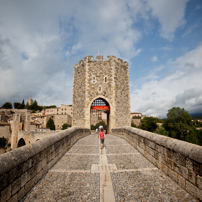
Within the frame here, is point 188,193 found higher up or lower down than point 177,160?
lower down

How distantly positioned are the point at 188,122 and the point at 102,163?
3989cm

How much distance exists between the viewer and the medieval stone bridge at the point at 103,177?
2.49 meters

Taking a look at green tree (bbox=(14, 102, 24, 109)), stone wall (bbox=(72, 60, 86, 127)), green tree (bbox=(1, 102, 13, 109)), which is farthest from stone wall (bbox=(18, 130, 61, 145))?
green tree (bbox=(14, 102, 24, 109))

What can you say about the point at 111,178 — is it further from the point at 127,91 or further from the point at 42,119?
the point at 42,119

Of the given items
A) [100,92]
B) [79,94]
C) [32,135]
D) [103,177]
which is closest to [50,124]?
[32,135]

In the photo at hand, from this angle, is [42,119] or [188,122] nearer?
[188,122]

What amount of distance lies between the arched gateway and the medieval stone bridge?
1167 centimetres

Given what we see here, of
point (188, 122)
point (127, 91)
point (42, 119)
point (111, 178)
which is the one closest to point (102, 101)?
point (127, 91)

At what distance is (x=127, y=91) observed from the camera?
58.6 ft

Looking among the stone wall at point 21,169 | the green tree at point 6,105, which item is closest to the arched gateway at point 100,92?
the stone wall at point 21,169

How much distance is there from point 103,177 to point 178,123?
128 feet

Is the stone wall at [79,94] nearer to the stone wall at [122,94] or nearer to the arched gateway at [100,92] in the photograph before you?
the arched gateway at [100,92]

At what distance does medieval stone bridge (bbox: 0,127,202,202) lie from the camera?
8.17 feet

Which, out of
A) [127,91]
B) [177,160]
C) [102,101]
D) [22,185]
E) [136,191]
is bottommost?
[136,191]
